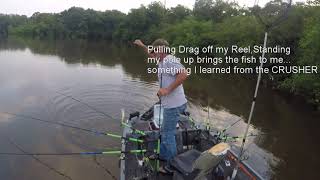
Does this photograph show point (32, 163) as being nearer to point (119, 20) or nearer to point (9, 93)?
point (9, 93)

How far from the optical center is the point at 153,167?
237 inches

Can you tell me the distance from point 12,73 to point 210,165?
1876 cm

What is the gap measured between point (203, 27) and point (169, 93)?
32.1m

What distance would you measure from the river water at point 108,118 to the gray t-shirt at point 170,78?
3449 mm

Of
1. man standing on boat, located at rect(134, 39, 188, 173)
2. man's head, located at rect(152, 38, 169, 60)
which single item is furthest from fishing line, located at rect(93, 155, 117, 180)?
man's head, located at rect(152, 38, 169, 60)

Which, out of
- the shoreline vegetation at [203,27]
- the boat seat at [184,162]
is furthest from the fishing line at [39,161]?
the shoreline vegetation at [203,27]

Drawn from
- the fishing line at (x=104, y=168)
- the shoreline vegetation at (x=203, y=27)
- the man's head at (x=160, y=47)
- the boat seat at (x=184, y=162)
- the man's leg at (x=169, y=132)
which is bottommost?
the fishing line at (x=104, y=168)

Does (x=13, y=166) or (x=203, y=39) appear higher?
(x=203, y=39)

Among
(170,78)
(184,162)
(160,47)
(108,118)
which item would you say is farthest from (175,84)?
(108,118)

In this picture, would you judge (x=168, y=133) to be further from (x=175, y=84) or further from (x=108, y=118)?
(x=108, y=118)

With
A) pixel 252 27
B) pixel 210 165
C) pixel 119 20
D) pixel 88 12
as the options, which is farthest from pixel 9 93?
pixel 88 12

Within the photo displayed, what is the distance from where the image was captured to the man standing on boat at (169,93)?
5.39 m

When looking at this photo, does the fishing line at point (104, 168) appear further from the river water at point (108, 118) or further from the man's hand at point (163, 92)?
the man's hand at point (163, 92)

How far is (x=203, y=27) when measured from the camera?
36.7 meters
